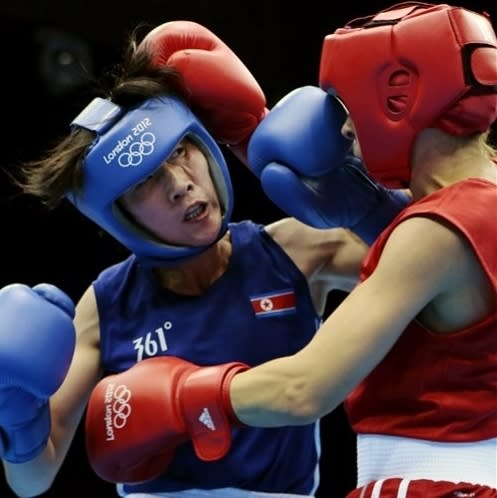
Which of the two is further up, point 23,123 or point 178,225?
point 178,225

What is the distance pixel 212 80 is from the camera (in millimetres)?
2127

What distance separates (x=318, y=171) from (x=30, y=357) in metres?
0.59

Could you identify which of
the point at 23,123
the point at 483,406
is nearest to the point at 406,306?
the point at 483,406

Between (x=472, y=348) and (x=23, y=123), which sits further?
(x=23, y=123)

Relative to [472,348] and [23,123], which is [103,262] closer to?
[23,123]

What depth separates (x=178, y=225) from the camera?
203 cm

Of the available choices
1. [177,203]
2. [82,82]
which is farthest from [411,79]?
[82,82]

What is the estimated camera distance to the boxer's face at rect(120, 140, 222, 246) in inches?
79.4

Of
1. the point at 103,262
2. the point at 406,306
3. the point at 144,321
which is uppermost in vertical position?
the point at 406,306

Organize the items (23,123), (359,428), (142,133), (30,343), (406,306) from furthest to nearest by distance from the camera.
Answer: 1. (23,123)
2. (142,133)
3. (30,343)
4. (359,428)
5. (406,306)

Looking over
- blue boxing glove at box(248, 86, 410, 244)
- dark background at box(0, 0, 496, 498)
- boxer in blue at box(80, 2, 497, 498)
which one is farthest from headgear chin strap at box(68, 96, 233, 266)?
dark background at box(0, 0, 496, 498)

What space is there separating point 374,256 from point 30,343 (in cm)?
62

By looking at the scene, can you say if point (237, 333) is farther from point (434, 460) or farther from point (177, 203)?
point (434, 460)

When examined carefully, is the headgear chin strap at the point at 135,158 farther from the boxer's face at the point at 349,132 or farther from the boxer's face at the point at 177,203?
the boxer's face at the point at 349,132
